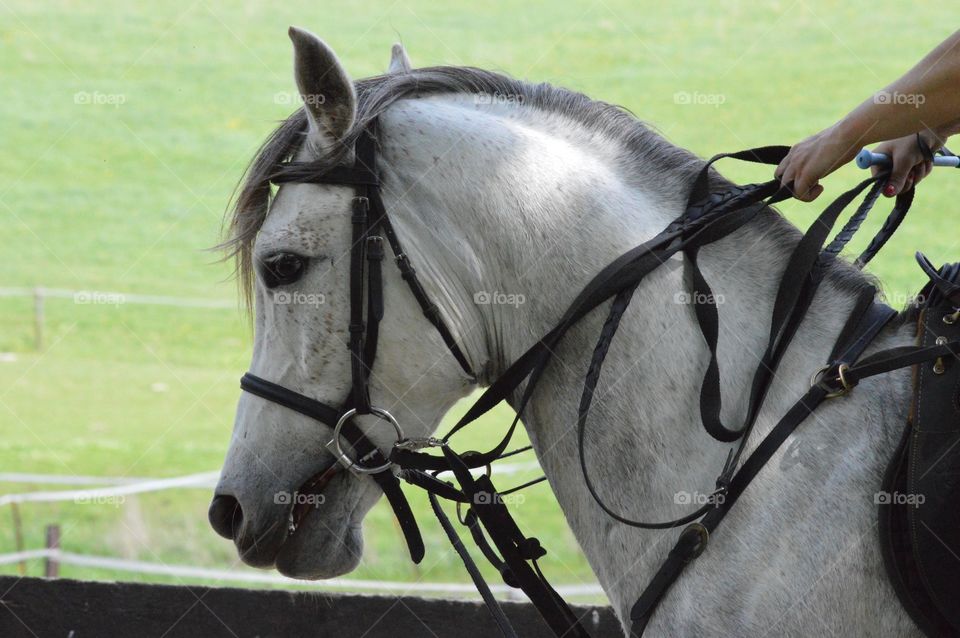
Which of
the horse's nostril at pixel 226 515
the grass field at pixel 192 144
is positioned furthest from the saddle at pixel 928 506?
the grass field at pixel 192 144

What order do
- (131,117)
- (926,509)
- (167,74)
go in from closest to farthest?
(926,509) < (131,117) < (167,74)

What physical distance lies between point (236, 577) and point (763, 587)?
16.0 feet

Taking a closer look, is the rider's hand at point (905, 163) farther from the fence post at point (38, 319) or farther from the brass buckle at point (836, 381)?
the fence post at point (38, 319)

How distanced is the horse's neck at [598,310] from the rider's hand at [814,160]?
0.12 meters

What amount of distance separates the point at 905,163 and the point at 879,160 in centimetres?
9

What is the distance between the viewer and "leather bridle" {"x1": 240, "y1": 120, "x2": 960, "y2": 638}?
2035 millimetres

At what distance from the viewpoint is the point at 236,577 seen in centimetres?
622

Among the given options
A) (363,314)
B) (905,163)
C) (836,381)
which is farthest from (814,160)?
(363,314)

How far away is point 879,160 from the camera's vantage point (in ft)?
7.70

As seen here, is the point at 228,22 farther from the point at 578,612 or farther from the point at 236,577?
the point at 578,612

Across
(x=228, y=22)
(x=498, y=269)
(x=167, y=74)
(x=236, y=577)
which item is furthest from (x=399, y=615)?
(x=228, y=22)

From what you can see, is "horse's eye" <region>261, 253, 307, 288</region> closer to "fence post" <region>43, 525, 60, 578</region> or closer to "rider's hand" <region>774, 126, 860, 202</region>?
"rider's hand" <region>774, 126, 860, 202</region>

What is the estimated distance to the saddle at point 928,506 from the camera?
192 centimetres

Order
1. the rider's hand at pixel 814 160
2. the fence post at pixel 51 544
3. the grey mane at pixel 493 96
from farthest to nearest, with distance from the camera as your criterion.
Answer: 1. the fence post at pixel 51 544
2. the grey mane at pixel 493 96
3. the rider's hand at pixel 814 160
